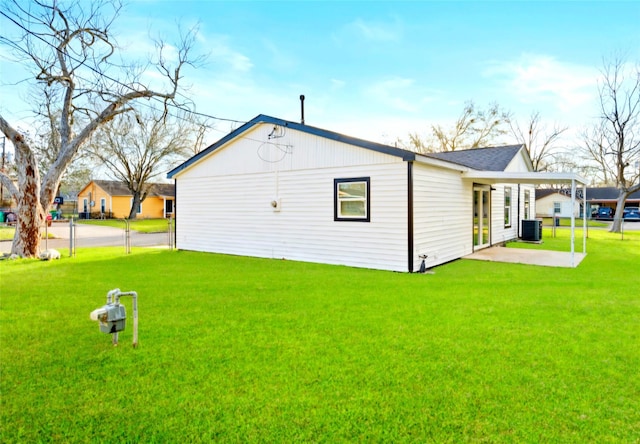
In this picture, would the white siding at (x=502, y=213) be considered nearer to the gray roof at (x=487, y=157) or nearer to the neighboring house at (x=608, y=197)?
the gray roof at (x=487, y=157)

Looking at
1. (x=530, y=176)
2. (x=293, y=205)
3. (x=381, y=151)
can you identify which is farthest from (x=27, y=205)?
(x=530, y=176)

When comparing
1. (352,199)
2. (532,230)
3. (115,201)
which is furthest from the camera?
(115,201)

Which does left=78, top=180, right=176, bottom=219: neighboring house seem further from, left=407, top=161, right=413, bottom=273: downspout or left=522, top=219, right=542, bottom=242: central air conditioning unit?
left=407, top=161, right=413, bottom=273: downspout

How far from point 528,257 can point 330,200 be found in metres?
5.48

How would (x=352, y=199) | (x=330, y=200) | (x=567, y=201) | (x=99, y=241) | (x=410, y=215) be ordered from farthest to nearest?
(x=567, y=201)
(x=99, y=241)
(x=330, y=200)
(x=352, y=199)
(x=410, y=215)

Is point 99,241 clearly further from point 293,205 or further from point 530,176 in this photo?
point 530,176

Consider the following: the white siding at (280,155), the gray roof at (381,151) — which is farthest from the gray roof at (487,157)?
the white siding at (280,155)

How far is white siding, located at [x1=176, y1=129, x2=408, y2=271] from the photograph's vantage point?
8.48 meters

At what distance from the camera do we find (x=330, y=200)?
9328 mm

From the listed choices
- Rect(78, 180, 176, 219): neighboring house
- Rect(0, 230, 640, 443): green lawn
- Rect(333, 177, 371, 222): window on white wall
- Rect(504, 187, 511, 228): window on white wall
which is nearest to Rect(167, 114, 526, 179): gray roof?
Rect(333, 177, 371, 222): window on white wall

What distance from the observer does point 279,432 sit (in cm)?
241

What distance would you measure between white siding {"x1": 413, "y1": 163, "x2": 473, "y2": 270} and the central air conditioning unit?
483 cm

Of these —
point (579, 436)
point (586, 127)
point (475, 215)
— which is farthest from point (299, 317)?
point (586, 127)

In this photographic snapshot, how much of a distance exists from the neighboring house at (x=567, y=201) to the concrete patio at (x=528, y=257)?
3446cm
